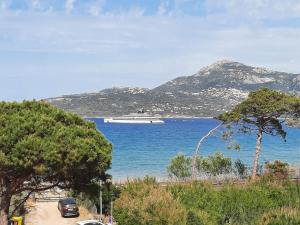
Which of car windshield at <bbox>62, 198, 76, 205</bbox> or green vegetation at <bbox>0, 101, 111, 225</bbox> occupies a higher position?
green vegetation at <bbox>0, 101, 111, 225</bbox>

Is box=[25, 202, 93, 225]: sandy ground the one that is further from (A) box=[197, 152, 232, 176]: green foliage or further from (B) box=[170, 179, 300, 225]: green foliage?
(A) box=[197, 152, 232, 176]: green foliage

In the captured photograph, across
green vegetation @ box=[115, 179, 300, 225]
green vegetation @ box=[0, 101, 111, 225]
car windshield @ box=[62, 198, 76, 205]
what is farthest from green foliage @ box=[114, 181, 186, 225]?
car windshield @ box=[62, 198, 76, 205]

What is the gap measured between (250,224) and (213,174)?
58.9 feet

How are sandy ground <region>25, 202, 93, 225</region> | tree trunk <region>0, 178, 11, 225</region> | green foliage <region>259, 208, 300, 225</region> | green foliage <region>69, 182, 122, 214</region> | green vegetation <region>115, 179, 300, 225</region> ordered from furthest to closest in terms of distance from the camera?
sandy ground <region>25, 202, 93, 225</region>, green foliage <region>69, 182, 122, 214</region>, green vegetation <region>115, 179, 300, 225</region>, green foliage <region>259, 208, 300, 225</region>, tree trunk <region>0, 178, 11, 225</region>

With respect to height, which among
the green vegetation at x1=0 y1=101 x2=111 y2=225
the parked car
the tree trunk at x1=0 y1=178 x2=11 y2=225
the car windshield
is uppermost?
the green vegetation at x1=0 y1=101 x2=111 y2=225

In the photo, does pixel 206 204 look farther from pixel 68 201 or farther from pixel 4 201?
pixel 68 201

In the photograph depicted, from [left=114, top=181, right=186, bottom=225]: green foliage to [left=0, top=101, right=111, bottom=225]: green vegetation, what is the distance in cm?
219

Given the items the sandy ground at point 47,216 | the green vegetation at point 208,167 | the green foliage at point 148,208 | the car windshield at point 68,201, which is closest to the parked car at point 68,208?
the car windshield at point 68,201

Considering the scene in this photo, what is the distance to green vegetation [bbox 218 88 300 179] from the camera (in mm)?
36812

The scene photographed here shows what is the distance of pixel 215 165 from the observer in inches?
1657

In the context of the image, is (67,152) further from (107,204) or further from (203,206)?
(107,204)

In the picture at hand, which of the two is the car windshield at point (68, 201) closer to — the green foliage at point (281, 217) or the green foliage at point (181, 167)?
the green foliage at point (181, 167)

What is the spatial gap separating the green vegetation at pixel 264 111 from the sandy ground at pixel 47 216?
517 inches

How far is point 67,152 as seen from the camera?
20.0 m
